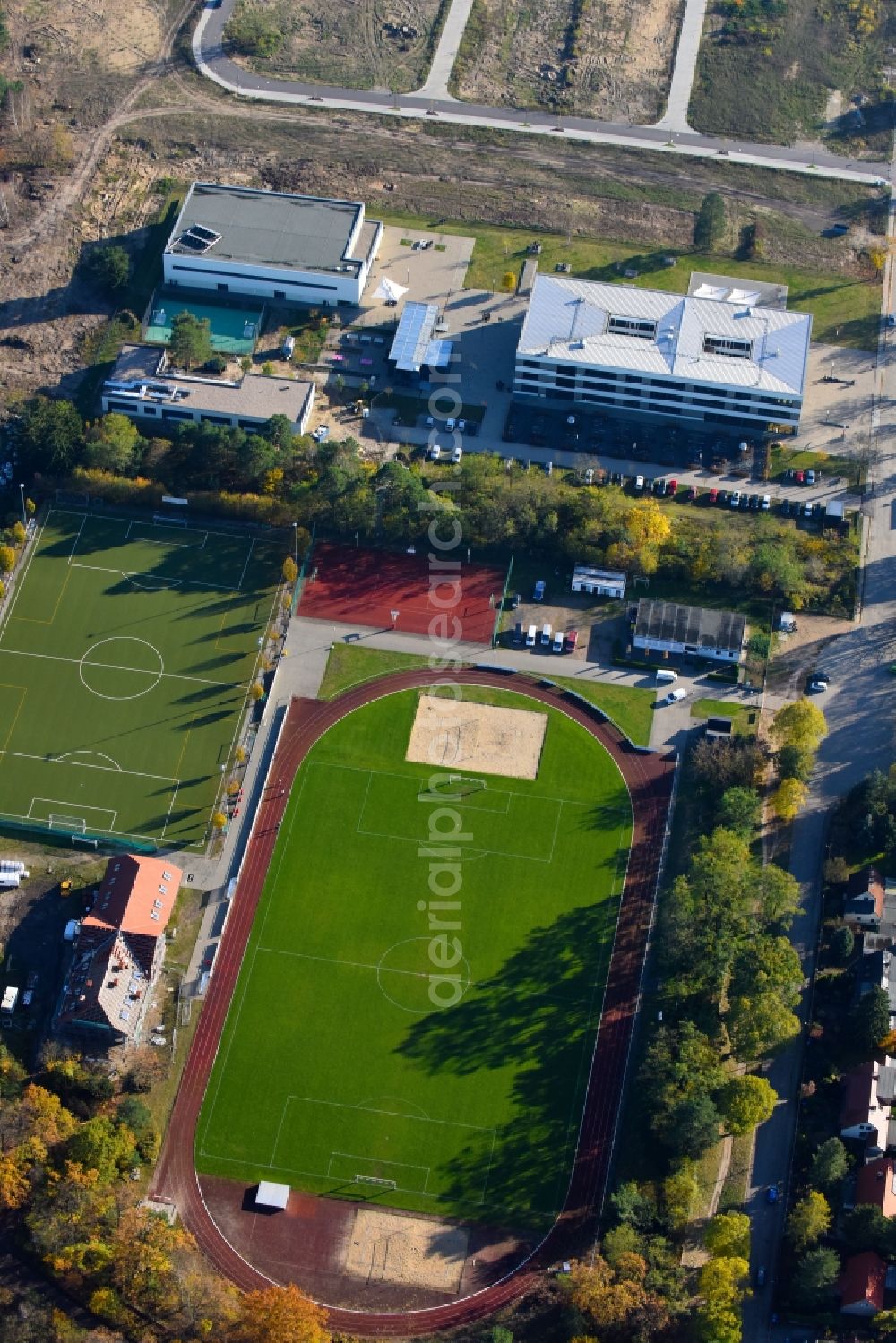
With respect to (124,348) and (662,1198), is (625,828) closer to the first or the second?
(662,1198)

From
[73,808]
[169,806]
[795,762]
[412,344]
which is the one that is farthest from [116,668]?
[795,762]

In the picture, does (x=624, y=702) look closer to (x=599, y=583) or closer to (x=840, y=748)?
(x=599, y=583)

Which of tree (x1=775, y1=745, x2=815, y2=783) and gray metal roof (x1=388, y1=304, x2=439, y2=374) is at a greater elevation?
gray metal roof (x1=388, y1=304, x2=439, y2=374)

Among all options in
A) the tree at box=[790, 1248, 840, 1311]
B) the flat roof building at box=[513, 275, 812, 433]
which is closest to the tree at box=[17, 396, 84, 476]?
the flat roof building at box=[513, 275, 812, 433]

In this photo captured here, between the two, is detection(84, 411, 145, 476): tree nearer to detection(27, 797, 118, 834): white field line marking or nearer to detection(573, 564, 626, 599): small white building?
detection(27, 797, 118, 834): white field line marking

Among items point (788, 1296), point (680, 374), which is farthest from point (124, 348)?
point (788, 1296)

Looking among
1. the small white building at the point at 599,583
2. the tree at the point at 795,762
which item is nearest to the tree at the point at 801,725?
the tree at the point at 795,762
